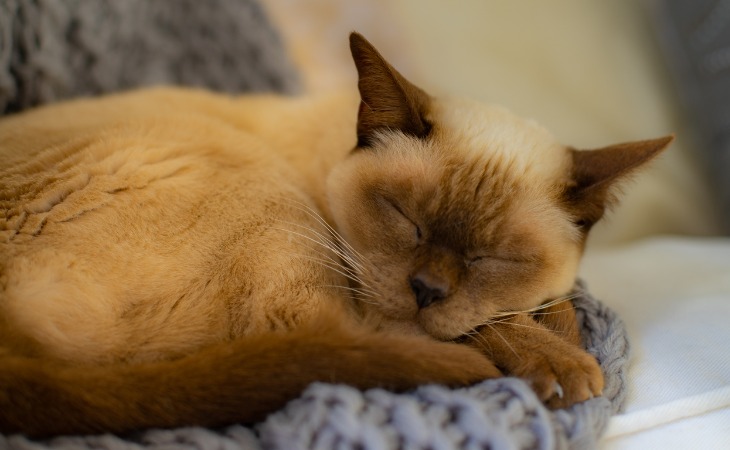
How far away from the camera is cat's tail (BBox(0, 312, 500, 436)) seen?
76cm

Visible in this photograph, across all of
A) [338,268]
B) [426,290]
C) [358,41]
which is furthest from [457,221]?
[358,41]

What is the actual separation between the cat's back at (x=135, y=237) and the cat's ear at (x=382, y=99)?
215mm

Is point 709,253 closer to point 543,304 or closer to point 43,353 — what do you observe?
point 543,304

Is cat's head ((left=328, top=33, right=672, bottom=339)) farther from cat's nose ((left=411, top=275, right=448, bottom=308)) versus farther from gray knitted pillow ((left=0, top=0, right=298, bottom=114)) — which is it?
gray knitted pillow ((left=0, top=0, right=298, bottom=114))

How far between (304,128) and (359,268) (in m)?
0.54

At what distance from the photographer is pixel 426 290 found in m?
0.99

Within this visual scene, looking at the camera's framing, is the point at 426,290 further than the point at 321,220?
No

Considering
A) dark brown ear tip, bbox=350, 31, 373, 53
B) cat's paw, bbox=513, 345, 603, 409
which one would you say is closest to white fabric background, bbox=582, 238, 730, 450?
cat's paw, bbox=513, 345, 603, 409

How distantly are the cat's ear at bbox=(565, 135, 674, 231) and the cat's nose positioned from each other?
0.36 m

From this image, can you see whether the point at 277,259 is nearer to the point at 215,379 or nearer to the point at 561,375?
the point at 215,379

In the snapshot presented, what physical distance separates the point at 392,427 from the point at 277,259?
14.3 inches

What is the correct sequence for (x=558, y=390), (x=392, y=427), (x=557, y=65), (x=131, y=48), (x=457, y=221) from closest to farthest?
(x=392, y=427), (x=558, y=390), (x=457, y=221), (x=131, y=48), (x=557, y=65)

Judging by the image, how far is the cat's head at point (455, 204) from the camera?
1.02 m

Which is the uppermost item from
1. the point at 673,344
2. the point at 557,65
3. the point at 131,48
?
the point at 557,65
